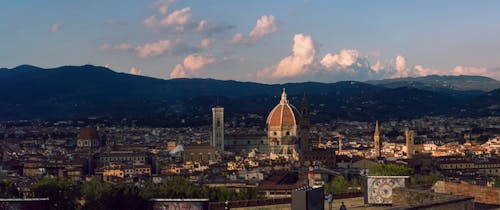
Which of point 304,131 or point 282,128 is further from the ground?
point 282,128

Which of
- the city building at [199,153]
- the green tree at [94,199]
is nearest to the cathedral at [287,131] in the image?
the city building at [199,153]

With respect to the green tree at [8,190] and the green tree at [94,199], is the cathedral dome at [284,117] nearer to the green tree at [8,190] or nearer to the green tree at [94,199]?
the green tree at [8,190]

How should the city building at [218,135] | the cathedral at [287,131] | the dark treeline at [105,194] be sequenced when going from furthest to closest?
the city building at [218,135] < the cathedral at [287,131] < the dark treeline at [105,194]

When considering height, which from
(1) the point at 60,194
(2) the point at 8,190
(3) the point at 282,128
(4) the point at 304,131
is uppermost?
(3) the point at 282,128

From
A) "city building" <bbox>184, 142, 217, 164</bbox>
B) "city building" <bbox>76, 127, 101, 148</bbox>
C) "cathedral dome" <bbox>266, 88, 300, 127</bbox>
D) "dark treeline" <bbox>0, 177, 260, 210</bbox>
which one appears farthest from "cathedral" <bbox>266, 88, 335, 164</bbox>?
"dark treeline" <bbox>0, 177, 260, 210</bbox>

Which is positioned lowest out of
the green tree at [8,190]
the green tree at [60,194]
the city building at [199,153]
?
the city building at [199,153]

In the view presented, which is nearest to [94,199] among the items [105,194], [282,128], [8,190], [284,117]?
[105,194]

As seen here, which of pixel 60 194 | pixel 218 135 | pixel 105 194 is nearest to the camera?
pixel 105 194

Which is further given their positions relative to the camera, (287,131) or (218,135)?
(218,135)

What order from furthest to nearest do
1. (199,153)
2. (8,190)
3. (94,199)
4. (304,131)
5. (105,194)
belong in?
(304,131)
(199,153)
(8,190)
(94,199)
(105,194)

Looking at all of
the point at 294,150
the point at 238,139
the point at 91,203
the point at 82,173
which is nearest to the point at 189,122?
the point at 238,139

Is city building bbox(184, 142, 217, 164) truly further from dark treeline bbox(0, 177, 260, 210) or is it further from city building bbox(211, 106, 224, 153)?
dark treeline bbox(0, 177, 260, 210)

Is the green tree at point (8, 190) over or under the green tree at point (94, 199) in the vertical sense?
under

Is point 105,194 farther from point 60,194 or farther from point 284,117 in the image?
point 284,117
